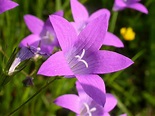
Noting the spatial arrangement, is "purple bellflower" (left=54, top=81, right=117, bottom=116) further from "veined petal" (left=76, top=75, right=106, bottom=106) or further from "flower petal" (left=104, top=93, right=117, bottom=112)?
"veined petal" (left=76, top=75, right=106, bottom=106)

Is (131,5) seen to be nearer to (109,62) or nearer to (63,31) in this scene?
(109,62)

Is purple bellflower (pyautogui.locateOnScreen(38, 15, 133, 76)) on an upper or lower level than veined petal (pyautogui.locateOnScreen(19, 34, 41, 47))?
upper

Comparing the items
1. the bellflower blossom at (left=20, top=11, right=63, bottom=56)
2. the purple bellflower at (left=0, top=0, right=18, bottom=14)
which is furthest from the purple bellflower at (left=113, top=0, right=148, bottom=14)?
the purple bellflower at (left=0, top=0, right=18, bottom=14)

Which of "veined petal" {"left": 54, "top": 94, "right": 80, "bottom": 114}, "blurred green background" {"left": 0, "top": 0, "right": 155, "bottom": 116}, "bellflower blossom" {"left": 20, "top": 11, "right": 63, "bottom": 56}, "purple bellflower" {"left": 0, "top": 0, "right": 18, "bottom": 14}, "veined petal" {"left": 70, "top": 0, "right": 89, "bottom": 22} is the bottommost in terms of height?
"blurred green background" {"left": 0, "top": 0, "right": 155, "bottom": 116}

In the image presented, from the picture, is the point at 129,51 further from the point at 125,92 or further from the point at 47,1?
the point at 47,1

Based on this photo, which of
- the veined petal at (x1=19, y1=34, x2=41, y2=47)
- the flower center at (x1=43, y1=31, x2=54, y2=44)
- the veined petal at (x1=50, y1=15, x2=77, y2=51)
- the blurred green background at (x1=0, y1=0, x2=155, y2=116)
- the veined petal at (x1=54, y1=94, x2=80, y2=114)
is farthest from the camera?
the blurred green background at (x1=0, y1=0, x2=155, y2=116)

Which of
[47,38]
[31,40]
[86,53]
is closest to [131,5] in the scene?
[47,38]

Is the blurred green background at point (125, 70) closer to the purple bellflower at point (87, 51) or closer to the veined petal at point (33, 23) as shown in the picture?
the veined petal at point (33, 23)

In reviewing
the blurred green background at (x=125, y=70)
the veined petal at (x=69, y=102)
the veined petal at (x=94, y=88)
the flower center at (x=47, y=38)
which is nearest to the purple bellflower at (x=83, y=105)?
the veined petal at (x=69, y=102)

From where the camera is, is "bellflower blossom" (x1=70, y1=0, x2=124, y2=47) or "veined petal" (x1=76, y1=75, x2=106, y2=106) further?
"bellflower blossom" (x1=70, y1=0, x2=124, y2=47)
